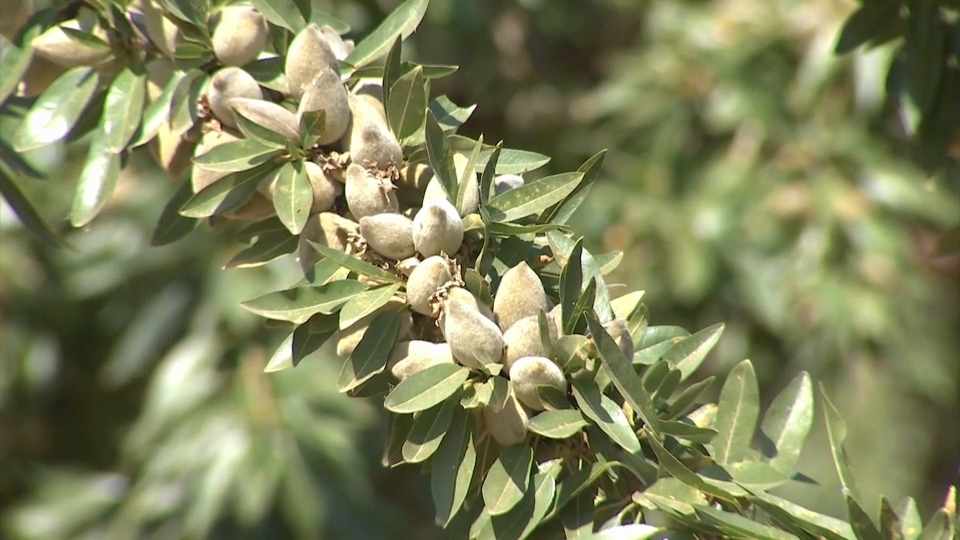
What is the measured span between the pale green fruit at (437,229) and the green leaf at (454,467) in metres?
0.09

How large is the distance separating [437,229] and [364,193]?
50 millimetres

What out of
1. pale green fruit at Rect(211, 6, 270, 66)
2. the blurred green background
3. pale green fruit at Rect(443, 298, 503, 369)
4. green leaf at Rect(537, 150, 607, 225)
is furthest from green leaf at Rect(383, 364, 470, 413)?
the blurred green background

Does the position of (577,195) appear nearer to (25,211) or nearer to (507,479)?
(507,479)

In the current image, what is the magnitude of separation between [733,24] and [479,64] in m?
0.43

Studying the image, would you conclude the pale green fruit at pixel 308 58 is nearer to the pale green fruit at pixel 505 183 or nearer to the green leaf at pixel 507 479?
the pale green fruit at pixel 505 183

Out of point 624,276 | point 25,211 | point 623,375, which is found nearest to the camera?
point 623,375

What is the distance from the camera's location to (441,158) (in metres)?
0.60

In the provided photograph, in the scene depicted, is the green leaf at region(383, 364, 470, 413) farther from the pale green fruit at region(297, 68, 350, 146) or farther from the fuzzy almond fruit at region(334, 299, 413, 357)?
the pale green fruit at region(297, 68, 350, 146)

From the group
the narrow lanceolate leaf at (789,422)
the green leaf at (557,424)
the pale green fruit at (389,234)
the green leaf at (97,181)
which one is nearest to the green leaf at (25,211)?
the green leaf at (97,181)

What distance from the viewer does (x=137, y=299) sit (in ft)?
5.55

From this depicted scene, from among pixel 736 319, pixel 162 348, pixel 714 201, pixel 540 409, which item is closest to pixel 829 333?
pixel 736 319

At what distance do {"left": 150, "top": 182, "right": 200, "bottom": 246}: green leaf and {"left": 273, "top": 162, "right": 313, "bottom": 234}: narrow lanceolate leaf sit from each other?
94 millimetres

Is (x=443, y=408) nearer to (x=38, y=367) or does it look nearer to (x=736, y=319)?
(x=736, y=319)

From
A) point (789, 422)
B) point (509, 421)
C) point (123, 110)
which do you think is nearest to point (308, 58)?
point (123, 110)
